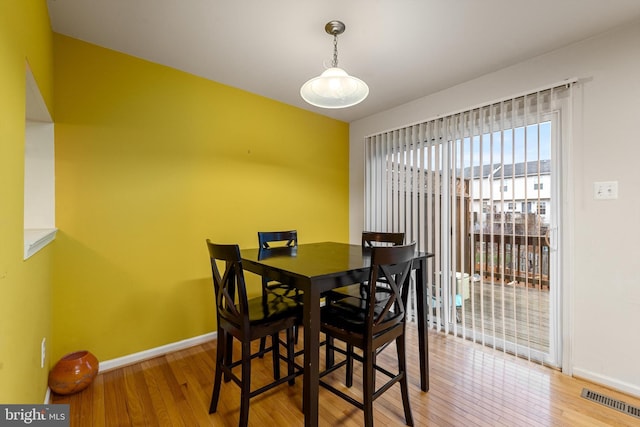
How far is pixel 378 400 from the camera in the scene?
6.06 feet

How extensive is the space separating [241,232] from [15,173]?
73.2 inches

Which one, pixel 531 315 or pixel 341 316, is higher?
pixel 341 316

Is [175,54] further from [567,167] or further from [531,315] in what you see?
[531,315]

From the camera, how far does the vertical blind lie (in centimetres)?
227

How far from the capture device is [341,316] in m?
1.66

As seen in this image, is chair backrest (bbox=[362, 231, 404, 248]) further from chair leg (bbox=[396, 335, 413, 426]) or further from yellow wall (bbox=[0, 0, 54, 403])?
yellow wall (bbox=[0, 0, 54, 403])

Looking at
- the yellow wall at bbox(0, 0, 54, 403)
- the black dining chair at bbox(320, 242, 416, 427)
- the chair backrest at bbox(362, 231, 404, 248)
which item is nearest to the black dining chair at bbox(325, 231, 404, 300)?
the chair backrest at bbox(362, 231, 404, 248)

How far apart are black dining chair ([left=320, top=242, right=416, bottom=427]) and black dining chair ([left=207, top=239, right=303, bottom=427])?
10.9 inches

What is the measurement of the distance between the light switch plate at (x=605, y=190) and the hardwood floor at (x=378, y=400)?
4.29 feet

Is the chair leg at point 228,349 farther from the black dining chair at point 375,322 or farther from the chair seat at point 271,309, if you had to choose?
the black dining chair at point 375,322

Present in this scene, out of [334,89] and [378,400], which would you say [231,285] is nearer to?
[378,400]

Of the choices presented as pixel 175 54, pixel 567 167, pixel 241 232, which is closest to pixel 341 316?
pixel 241 232

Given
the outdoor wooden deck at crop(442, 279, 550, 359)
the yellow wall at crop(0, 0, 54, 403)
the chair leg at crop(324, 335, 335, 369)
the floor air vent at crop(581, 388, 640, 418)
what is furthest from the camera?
the outdoor wooden deck at crop(442, 279, 550, 359)

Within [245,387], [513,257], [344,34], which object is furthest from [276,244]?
[513,257]
